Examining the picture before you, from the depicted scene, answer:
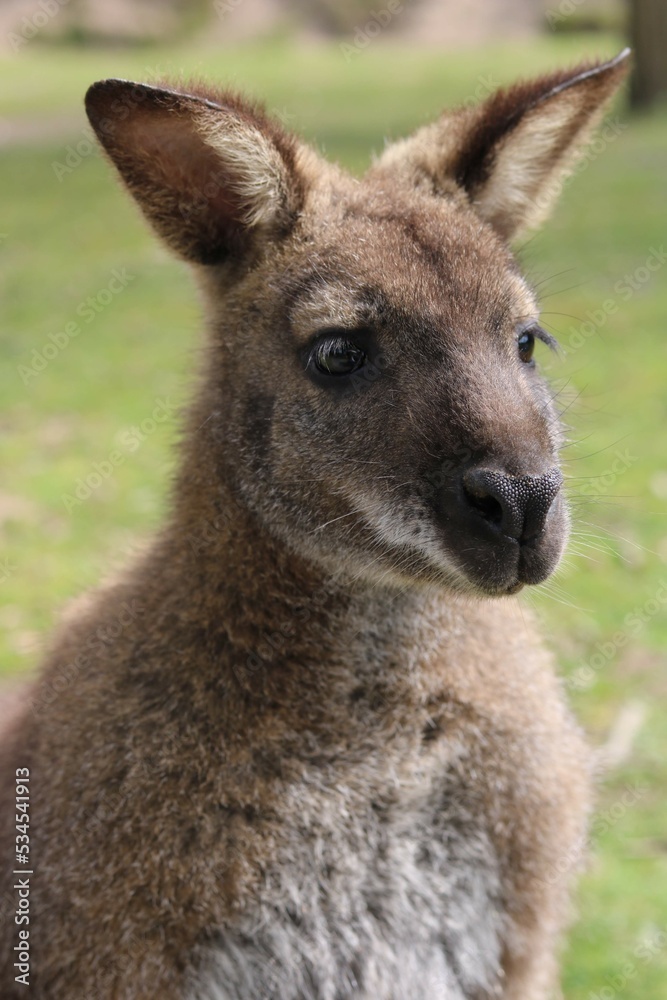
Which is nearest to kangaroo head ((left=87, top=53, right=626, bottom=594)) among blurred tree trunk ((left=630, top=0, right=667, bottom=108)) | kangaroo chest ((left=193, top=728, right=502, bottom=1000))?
kangaroo chest ((left=193, top=728, right=502, bottom=1000))

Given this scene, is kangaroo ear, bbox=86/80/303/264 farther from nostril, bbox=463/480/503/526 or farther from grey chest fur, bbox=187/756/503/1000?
grey chest fur, bbox=187/756/503/1000

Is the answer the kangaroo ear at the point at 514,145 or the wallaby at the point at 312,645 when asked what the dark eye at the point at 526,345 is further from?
the kangaroo ear at the point at 514,145

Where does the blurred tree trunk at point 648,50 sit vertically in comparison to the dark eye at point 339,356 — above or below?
below

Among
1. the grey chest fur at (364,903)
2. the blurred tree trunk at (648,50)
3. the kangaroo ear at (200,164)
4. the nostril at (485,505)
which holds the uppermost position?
the kangaroo ear at (200,164)

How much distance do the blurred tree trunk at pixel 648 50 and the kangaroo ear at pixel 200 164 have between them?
1531 cm

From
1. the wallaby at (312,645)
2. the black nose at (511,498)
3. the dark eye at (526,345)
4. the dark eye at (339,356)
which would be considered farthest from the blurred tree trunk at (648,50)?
the black nose at (511,498)

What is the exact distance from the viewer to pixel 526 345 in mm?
3393

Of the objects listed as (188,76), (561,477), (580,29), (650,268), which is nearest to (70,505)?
(188,76)

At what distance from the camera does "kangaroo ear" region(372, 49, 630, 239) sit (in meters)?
3.51

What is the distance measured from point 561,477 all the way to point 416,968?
153 centimetres

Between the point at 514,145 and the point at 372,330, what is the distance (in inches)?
34.4

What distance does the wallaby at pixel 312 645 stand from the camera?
307cm

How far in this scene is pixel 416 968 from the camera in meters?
3.42

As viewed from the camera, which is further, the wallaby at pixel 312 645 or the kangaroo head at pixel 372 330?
the wallaby at pixel 312 645
